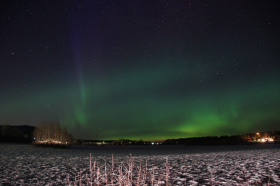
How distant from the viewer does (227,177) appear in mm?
9961

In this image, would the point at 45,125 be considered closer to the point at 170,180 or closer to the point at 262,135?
the point at 170,180

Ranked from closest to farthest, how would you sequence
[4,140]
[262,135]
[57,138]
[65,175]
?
[65,175]
[57,138]
[4,140]
[262,135]

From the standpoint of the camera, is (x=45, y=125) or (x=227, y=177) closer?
(x=227, y=177)

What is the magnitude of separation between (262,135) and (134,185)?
123 metres

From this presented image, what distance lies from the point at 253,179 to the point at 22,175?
36.8 feet

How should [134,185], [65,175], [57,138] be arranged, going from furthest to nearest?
[57,138] → [65,175] → [134,185]

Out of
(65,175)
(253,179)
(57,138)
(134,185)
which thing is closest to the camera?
(134,185)

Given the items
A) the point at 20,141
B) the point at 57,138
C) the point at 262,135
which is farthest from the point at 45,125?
the point at 262,135

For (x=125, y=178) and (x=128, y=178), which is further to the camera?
(x=125, y=178)

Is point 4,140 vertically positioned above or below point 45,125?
below

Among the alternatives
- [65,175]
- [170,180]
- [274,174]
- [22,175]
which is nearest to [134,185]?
[170,180]

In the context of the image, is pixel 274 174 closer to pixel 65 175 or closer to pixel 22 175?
pixel 65 175

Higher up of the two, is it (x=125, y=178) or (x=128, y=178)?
(x=128, y=178)

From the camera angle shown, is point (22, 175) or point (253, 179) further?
point (22, 175)
